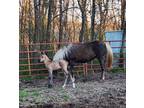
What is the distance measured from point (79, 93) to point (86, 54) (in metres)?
0.25

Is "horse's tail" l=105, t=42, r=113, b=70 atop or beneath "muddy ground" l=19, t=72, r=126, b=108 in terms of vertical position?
atop

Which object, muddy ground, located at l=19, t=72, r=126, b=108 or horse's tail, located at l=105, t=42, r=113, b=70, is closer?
muddy ground, located at l=19, t=72, r=126, b=108

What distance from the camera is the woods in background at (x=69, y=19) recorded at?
10.1 ft

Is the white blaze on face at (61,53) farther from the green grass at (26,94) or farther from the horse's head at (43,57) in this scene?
the green grass at (26,94)

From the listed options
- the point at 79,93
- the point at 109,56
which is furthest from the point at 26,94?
the point at 109,56

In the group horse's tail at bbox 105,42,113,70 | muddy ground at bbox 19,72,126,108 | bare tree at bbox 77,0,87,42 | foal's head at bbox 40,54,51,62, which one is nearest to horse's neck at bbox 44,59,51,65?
foal's head at bbox 40,54,51,62

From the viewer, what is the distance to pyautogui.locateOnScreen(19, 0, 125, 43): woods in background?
10.1ft

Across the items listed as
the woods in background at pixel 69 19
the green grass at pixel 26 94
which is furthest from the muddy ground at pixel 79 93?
the woods in background at pixel 69 19

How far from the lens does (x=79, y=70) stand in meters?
3.14

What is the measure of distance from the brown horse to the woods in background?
4 centimetres

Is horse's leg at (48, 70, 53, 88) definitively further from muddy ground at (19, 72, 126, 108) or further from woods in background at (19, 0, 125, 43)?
woods in background at (19, 0, 125, 43)

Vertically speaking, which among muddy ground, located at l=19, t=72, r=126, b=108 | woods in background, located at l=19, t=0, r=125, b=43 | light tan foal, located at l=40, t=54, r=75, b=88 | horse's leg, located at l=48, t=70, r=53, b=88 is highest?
woods in background, located at l=19, t=0, r=125, b=43
